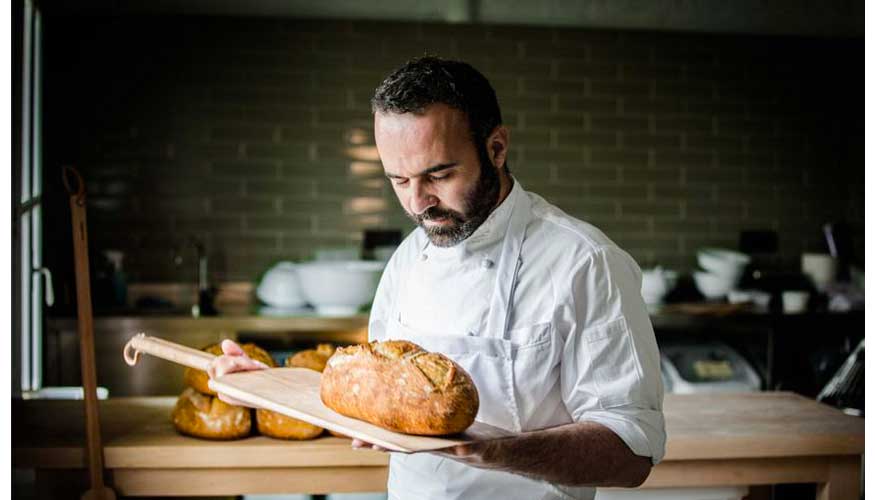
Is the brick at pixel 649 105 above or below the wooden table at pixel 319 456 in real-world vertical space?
above

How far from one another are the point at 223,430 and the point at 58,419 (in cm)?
52

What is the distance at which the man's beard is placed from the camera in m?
1.55

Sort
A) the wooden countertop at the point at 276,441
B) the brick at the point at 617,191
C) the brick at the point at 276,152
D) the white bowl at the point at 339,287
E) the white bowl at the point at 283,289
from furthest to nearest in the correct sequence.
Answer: the brick at the point at 617,191 < the brick at the point at 276,152 < the white bowl at the point at 283,289 < the white bowl at the point at 339,287 < the wooden countertop at the point at 276,441

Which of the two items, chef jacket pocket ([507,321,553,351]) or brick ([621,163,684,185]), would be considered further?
brick ([621,163,684,185])

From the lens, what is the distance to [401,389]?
1.37m

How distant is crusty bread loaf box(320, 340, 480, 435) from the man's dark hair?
0.38 metres

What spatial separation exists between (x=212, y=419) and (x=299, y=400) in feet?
2.20

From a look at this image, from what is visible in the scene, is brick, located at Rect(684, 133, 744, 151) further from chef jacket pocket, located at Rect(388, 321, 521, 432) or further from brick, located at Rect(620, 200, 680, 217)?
chef jacket pocket, located at Rect(388, 321, 521, 432)

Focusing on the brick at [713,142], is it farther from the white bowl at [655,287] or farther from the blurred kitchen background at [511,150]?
the white bowl at [655,287]

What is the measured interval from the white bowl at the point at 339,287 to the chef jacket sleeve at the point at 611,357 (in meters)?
2.62

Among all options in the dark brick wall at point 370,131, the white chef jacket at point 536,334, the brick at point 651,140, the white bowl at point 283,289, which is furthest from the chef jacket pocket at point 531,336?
the brick at point 651,140

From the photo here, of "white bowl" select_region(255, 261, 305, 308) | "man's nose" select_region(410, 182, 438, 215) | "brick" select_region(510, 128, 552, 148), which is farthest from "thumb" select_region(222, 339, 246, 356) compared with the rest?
"brick" select_region(510, 128, 552, 148)

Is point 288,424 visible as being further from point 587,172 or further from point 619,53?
point 619,53

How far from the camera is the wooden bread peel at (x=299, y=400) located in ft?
4.15
